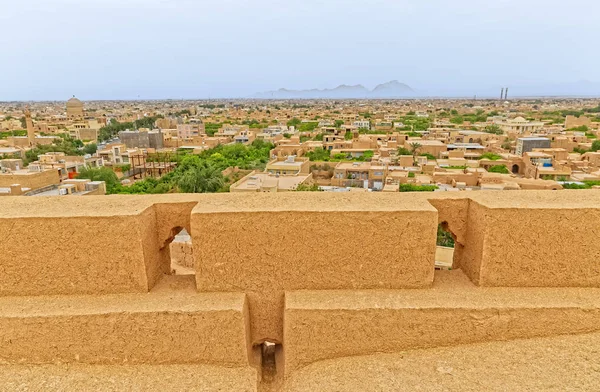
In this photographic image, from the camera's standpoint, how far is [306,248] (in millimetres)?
4250

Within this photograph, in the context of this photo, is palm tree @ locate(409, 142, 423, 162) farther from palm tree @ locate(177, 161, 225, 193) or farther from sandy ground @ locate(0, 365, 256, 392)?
sandy ground @ locate(0, 365, 256, 392)

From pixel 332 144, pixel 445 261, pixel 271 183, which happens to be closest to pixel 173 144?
pixel 332 144

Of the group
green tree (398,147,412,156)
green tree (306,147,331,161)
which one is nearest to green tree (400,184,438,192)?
green tree (306,147,331,161)

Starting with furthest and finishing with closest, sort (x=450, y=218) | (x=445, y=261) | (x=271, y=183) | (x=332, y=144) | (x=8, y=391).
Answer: (x=332, y=144) → (x=271, y=183) → (x=445, y=261) → (x=450, y=218) → (x=8, y=391)

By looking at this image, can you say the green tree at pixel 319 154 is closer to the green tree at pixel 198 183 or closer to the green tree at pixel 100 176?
the green tree at pixel 198 183


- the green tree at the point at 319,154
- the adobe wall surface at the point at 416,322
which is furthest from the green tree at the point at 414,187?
the adobe wall surface at the point at 416,322

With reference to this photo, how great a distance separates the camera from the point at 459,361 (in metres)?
3.82

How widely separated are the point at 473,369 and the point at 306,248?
6.20 feet

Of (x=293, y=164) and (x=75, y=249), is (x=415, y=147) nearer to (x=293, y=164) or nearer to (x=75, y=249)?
(x=293, y=164)

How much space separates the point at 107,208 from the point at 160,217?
0.55 meters

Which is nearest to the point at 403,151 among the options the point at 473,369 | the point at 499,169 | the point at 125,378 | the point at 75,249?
the point at 499,169

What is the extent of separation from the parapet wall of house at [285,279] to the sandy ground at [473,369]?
5.2 inches

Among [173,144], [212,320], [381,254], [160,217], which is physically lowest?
[173,144]

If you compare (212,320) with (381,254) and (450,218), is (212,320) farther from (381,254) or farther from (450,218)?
→ (450,218)
